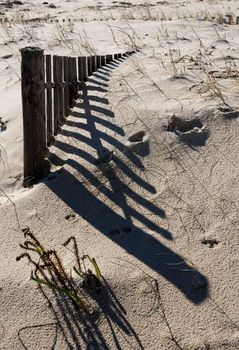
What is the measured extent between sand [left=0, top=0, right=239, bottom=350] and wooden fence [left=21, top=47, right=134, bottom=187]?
11 centimetres

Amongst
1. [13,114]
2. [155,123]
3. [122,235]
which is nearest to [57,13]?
[13,114]

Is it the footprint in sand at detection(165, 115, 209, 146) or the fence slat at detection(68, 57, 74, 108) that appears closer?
the footprint in sand at detection(165, 115, 209, 146)

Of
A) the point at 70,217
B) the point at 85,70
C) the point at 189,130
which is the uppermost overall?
the point at 85,70

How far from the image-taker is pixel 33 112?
119 inches

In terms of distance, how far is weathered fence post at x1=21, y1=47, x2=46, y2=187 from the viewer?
9.59 ft

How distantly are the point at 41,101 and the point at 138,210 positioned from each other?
39.7 inches

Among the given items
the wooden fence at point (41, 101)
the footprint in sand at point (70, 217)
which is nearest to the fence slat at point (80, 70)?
the wooden fence at point (41, 101)

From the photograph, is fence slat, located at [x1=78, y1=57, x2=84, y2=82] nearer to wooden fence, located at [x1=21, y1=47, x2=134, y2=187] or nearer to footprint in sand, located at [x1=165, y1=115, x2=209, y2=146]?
wooden fence, located at [x1=21, y1=47, x2=134, y2=187]

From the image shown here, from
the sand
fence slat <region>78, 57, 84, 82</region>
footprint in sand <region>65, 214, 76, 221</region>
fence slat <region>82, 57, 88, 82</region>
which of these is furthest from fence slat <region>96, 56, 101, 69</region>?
footprint in sand <region>65, 214, 76, 221</region>

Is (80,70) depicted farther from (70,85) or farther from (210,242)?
(210,242)

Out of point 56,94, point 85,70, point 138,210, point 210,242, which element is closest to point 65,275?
point 138,210

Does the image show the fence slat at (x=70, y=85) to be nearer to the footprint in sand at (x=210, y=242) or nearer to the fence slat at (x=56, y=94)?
the fence slat at (x=56, y=94)

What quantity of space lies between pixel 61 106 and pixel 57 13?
7379mm

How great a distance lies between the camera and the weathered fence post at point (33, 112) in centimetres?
292
